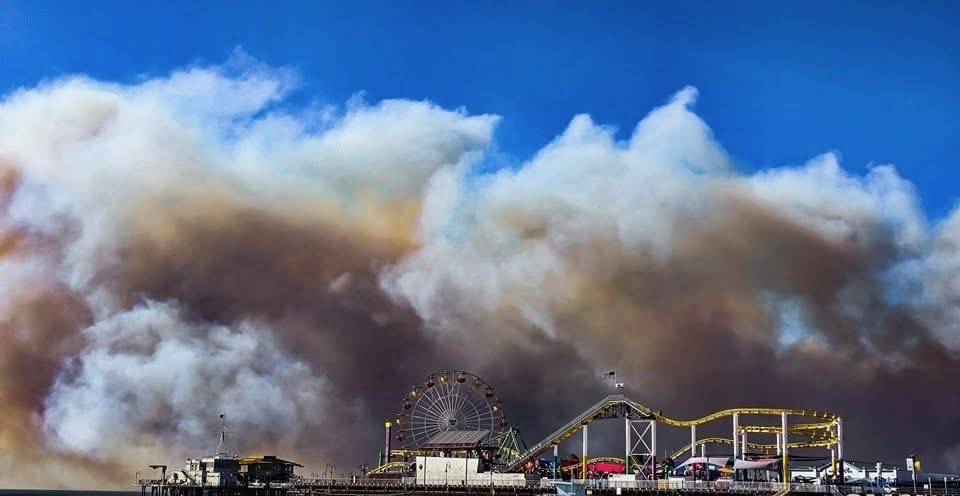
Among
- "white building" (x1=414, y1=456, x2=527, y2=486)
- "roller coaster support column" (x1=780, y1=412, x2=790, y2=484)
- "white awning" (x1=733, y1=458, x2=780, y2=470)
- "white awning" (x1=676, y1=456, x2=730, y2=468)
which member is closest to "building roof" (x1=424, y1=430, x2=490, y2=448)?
"white building" (x1=414, y1=456, x2=527, y2=486)

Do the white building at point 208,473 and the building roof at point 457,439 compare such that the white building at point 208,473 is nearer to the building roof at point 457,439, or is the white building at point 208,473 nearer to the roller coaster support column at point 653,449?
the building roof at point 457,439

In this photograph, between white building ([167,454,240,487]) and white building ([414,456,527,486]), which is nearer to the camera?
white building ([414,456,527,486])

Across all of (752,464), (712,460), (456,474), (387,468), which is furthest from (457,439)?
(752,464)

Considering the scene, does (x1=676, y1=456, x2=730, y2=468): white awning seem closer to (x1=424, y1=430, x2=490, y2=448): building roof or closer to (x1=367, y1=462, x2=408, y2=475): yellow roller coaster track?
(x1=424, y1=430, x2=490, y2=448): building roof

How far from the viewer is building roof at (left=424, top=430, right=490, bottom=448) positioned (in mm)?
167500

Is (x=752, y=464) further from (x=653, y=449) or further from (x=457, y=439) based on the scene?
(x=457, y=439)

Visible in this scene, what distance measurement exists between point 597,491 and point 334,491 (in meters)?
44.3

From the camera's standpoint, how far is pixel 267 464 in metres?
180

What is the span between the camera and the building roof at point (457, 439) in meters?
168

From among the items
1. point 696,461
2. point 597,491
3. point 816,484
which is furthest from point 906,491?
point 597,491

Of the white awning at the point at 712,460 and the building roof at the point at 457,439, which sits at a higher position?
the building roof at the point at 457,439

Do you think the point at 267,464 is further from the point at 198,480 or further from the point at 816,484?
the point at 816,484

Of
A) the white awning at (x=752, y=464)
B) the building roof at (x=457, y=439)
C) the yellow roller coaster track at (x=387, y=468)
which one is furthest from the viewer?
the yellow roller coaster track at (x=387, y=468)

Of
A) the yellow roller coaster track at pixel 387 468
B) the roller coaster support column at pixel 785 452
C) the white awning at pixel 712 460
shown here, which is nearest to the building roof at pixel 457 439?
the yellow roller coaster track at pixel 387 468
